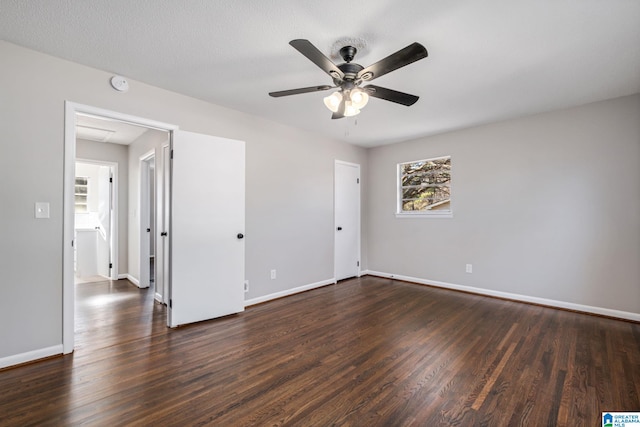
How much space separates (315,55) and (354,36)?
51cm

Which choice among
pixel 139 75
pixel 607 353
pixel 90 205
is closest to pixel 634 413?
pixel 607 353

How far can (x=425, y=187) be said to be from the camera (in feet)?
16.3

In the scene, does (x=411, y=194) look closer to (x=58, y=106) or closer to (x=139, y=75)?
(x=139, y=75)

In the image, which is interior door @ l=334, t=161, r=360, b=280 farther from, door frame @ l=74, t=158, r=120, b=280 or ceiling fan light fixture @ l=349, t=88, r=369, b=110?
door frame @ l=74, t=158, r=120, b=280

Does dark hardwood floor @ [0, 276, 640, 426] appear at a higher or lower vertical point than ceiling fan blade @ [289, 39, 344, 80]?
lower

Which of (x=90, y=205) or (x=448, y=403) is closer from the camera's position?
(x=448, y=403)

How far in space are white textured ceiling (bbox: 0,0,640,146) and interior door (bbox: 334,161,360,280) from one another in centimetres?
200

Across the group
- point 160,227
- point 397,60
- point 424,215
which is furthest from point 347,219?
point 397,60

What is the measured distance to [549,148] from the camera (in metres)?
3.68

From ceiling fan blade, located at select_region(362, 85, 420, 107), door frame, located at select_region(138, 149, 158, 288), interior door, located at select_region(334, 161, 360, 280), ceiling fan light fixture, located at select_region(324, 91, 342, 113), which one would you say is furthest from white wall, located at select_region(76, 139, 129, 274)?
ceiling fan blade, located at select_region(362, 85, 420, 107)

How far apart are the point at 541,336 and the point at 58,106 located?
484 centimetres

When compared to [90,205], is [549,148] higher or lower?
higher

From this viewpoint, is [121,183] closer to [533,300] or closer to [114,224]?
[114,224]

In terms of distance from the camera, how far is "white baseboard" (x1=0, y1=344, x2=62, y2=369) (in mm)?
2207
